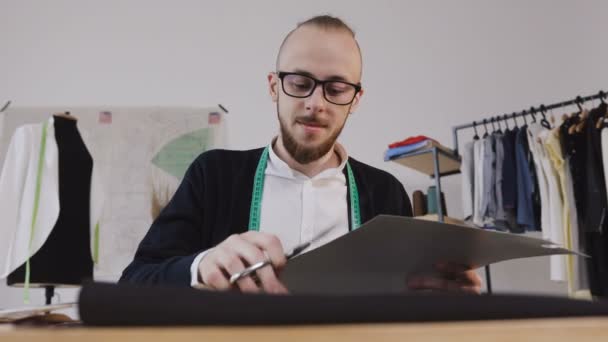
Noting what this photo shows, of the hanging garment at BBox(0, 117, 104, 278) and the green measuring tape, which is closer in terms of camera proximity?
the green measuring tape

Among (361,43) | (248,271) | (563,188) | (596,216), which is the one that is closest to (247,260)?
(248,271)

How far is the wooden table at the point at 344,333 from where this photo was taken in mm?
181

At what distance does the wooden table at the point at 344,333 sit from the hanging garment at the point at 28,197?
70.3 inches

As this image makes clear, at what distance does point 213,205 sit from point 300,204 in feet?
0.58

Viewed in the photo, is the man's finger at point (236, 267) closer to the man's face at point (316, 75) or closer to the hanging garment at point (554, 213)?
the man's face at point (316, 75)

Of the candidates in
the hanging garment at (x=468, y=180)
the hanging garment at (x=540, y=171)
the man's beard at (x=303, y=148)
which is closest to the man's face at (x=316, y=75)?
the man's beard at (x=303, y=148)

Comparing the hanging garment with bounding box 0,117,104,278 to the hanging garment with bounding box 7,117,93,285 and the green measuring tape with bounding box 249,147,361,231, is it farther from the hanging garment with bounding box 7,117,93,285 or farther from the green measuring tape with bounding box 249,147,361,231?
the green measuring tape with bounding box 249,147,361,231

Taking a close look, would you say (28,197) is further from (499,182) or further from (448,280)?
(499,182)

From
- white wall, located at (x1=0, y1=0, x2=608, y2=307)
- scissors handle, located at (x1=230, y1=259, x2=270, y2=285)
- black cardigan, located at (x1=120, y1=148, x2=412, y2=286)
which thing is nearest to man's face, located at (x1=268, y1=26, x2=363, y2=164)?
black cardigan, located at (x1=120, y1=148, x2=412, y2=286)

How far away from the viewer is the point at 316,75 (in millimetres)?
935

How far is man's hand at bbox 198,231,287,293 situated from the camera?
467mm

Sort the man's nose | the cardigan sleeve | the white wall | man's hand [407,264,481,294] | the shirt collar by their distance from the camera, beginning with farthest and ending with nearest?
the white wall
the shirt collar
the man's nose
the cardigan sleeve
man's hand [407,264,481,294]

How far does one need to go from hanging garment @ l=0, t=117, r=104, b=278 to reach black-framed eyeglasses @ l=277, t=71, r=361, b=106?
126cm

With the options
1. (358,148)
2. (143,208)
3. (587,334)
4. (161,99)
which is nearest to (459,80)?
(358,148)
